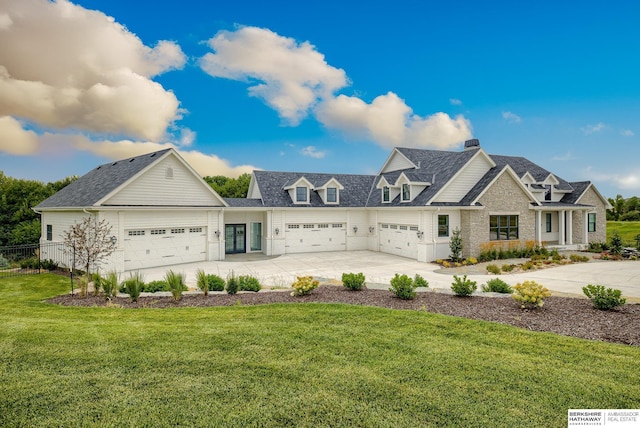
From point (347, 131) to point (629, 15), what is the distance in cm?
1545

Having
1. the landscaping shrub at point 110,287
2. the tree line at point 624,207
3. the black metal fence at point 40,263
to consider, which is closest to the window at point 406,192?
the landscaping shrub at point 110,287

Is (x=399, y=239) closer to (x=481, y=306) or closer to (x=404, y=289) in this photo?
(x=404, y=289)

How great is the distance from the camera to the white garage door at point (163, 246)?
689 inches

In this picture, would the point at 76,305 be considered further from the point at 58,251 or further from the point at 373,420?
the point at 58,251

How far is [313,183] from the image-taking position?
26.2m

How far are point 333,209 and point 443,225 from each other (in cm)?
794

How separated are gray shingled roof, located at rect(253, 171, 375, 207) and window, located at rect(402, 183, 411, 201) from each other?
4.40 meters

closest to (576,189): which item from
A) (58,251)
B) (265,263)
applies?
(265,263)

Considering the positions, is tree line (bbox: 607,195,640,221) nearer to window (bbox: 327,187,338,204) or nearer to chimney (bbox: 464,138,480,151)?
chimney (bbox: 464,138,480,151)

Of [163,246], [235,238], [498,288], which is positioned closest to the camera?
[498,288]

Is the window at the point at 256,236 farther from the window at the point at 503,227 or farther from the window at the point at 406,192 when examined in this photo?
the window at the point at 503,227

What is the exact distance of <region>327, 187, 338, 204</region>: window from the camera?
25156 mm

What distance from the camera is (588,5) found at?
1188 centimetres

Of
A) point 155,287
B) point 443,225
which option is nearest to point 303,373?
point 155,287
